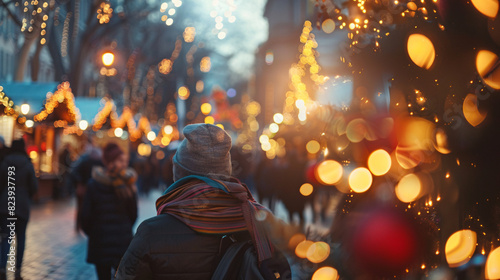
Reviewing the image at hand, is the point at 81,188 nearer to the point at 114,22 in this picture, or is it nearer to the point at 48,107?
the point at 48,107

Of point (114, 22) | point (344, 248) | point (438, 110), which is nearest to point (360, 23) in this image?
point (438, 110)

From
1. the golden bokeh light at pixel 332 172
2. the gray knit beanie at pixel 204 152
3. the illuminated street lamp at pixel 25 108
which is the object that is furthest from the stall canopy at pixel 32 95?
the gray knit beanie at pixel 204 152

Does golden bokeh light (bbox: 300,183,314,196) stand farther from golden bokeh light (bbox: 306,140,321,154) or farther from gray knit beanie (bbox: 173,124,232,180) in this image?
gray knit beanie (bbox: 173,124,232,180)

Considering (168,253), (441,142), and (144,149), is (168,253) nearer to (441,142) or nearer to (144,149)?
(441,142)

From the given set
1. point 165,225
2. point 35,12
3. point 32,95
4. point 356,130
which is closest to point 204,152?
point 165,225

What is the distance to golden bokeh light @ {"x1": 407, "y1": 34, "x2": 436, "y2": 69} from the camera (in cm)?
296

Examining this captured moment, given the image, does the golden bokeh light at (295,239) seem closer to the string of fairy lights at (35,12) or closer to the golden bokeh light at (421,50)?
the golden bokeh light at (421,50)

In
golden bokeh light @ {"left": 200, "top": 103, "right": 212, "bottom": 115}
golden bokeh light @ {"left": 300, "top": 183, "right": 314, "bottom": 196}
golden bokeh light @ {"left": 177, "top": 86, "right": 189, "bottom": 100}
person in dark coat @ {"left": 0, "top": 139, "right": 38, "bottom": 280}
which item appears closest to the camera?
person in dark coat @ {"left": 0, "top": 139, "right": 38, "bottom": 280}

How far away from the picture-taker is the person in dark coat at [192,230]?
2.80 m

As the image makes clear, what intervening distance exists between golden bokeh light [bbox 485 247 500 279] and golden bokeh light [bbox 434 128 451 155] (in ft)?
1.50

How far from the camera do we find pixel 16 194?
25.0 ft

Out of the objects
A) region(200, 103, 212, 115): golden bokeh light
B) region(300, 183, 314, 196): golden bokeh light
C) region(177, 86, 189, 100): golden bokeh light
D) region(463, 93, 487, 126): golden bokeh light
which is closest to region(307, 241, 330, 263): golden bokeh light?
region(463, 93, 487, 126): golden bokeh light

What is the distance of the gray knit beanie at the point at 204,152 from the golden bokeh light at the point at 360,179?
62 centimetres

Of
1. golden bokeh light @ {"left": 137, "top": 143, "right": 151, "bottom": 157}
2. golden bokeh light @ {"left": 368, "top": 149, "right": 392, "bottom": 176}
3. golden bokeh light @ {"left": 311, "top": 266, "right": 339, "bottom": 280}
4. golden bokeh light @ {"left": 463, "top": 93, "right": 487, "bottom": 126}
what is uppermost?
golden bokeh light @ {"left": 463, "top": 93, "right": 487, "bottom": 126}
